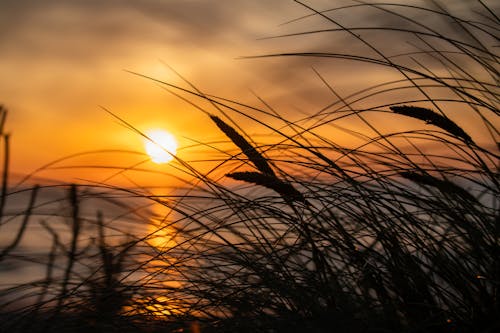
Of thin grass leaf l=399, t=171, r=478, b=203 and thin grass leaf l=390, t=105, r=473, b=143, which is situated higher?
thin grass leaf l=390, t=105, r=473, b=143

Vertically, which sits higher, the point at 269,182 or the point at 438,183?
the point at 269,182

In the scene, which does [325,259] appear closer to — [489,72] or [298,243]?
[298,243]

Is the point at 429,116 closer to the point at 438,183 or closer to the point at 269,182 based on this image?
the point at 438,183

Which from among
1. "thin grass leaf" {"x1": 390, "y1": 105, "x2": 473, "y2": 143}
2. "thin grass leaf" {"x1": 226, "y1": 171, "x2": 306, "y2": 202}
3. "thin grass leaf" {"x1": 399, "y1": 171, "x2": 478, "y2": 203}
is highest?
"thin grass leaf" {"x1": 390, "y1": 105, "x2": 473, "y2": 143}

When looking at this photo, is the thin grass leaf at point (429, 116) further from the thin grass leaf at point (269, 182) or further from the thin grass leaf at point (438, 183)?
the thin grass leaf at point (269, 182)

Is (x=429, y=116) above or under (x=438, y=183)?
above

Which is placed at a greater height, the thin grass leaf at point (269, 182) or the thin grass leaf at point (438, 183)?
the thin grass leaf at point (269, 182)

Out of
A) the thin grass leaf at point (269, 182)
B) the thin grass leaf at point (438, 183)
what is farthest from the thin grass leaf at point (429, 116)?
the thin grass leaf at point (269, 182)

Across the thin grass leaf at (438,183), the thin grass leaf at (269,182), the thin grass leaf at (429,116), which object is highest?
the thin grass leaf at (429,116)

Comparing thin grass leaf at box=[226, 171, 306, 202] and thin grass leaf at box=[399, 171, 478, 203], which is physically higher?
thin grass leaf at box=[226, 171, 306, 202]

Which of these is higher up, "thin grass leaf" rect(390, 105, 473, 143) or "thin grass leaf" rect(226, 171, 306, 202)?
"thin grass leaf" rect(390, 105, 473, 143)

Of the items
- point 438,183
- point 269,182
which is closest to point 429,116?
point 438,183

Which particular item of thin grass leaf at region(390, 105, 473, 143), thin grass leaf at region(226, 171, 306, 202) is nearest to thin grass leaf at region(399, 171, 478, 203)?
thin grass leaf at region(390, 105, 473, 143)

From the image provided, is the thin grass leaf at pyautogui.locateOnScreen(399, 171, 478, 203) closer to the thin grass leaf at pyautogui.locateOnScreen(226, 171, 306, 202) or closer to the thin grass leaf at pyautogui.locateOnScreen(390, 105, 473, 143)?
the thin grass leaf at pyautogui.locateOnScreen(390, 105, 473, 143)
